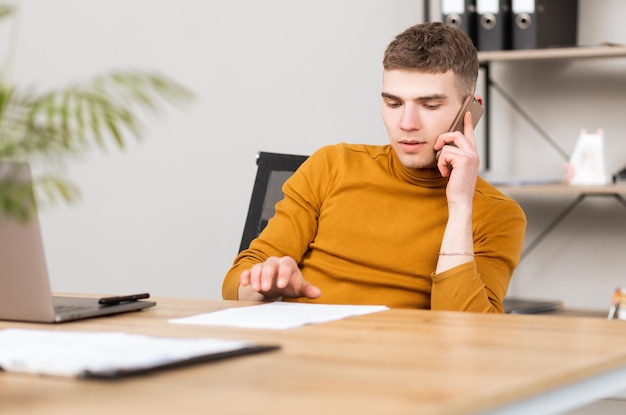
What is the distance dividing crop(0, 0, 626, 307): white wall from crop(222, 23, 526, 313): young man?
47.7 inches

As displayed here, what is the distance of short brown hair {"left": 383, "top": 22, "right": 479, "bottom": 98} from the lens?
6.63 ft

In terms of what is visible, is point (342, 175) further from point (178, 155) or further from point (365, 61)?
point (178, 155)

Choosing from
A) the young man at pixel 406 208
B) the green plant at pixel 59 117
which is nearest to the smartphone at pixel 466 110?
Result: the young man at pixel 406 208

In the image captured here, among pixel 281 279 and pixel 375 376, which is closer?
pixel 375 376

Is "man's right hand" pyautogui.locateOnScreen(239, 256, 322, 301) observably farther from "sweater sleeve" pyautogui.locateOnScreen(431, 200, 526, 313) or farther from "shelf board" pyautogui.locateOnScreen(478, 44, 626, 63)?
"shelf board" pyautogui.locateOnScreen(478, 44, 626, 63)

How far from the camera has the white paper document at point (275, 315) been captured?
4.37ft

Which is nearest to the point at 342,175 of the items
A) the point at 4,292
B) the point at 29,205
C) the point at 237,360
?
the point at 4,292

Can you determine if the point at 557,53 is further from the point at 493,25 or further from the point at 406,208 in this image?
the point at 406,208

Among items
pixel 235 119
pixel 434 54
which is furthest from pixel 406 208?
pixel 235 119

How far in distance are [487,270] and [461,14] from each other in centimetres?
124

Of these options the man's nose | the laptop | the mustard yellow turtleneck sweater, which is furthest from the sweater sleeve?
the laptop

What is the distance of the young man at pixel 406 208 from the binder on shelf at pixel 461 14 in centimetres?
90

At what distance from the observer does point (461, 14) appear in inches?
118

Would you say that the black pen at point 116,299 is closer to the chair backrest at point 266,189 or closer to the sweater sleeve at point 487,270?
the sweater sleeve at point 487,270
